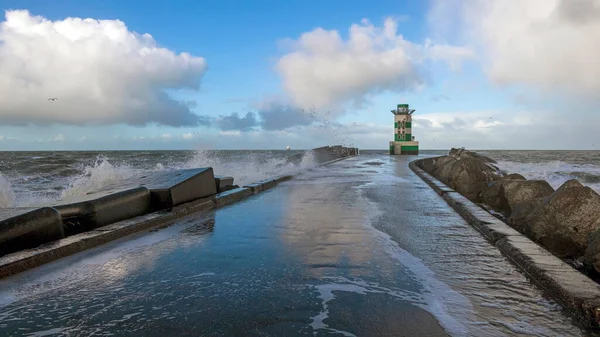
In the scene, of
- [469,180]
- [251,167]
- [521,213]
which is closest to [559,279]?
[521,213]

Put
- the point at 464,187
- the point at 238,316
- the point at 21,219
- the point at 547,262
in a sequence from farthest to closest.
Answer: the point at 464,187 → the point at 21,219 → the point at 547,262 → the point at 238,316

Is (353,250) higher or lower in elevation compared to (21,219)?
lower

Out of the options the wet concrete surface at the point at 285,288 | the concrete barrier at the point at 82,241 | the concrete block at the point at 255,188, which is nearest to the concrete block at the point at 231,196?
the concrete block at the point at 255,188

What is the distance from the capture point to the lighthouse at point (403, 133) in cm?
4509

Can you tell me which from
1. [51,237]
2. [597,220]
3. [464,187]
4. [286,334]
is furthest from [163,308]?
[464,187]

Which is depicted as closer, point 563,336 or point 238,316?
point 563,336

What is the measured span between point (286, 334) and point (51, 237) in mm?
3651

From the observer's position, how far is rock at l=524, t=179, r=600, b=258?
17.1ft

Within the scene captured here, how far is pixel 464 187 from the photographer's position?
40.7 ft

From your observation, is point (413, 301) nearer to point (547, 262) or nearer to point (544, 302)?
point (544, 302)

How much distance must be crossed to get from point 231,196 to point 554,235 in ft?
21.0

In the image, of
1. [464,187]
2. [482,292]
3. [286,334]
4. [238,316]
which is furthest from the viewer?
[464,187]

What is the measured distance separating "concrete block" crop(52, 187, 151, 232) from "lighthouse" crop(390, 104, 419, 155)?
41.5m


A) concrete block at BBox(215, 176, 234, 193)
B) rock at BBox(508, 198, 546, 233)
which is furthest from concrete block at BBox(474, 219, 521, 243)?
concrete block at BBox(215, 176, 234, 193)
